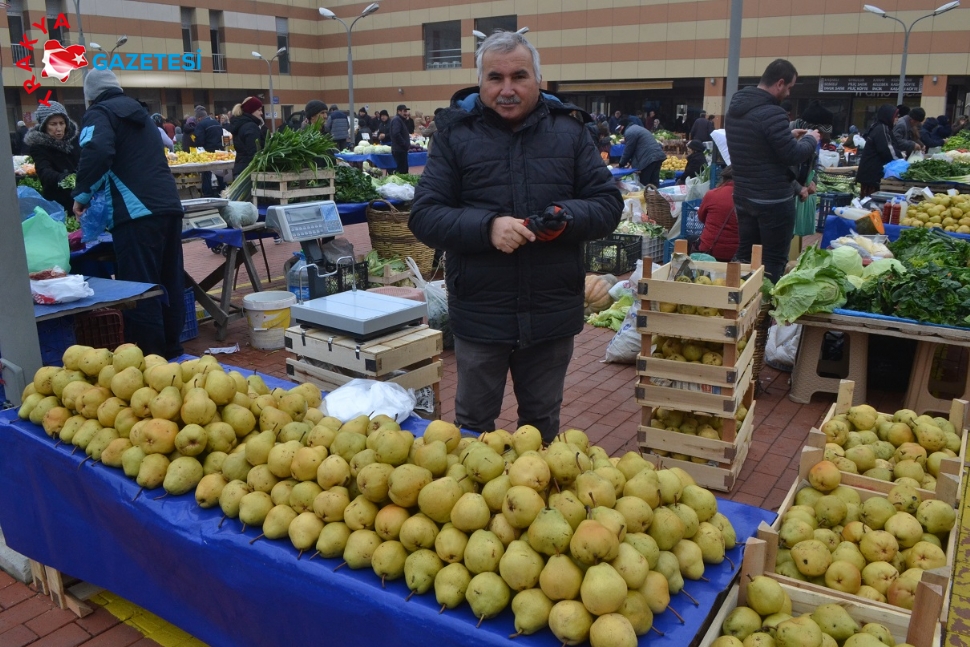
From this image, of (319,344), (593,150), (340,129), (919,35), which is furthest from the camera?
(919,35)

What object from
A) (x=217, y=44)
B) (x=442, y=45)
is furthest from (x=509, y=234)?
(x=217, y=44)

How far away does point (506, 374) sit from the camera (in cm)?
341

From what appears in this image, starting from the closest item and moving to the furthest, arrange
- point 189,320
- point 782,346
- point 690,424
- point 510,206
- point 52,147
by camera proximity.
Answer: point 510,206, point 690,424, point 782,346, point 189,320, point 52,147

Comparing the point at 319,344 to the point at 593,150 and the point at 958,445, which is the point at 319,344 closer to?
the point at 593,150

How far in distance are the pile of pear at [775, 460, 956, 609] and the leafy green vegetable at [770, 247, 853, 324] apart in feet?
7.84

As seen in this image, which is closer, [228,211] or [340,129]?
[228,211]

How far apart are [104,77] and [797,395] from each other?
547cm

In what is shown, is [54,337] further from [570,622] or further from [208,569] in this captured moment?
[570,622]

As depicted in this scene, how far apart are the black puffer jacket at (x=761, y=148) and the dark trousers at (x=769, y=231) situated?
0.06 m

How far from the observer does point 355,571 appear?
2.18 metres

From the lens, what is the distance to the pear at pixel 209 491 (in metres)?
2.49

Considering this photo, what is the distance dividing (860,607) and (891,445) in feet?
4.81

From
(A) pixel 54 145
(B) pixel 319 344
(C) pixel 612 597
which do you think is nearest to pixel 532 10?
(A) pixel 54 145

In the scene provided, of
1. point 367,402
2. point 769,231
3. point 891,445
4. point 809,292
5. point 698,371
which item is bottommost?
point 891,445
